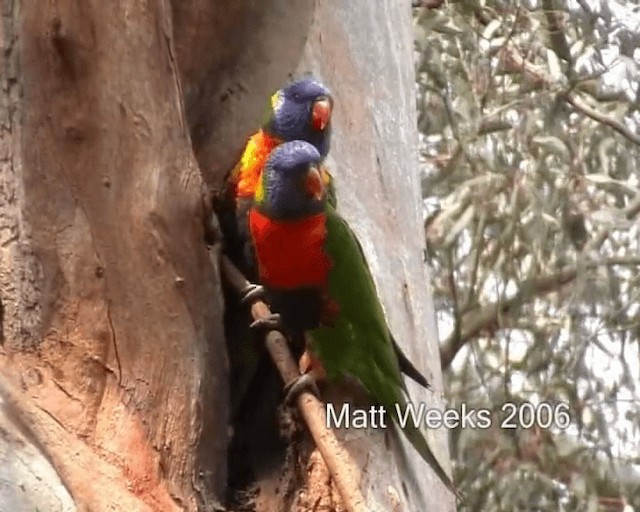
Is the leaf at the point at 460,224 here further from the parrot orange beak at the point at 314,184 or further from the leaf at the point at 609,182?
the parrot orange beak at the point at 314,184

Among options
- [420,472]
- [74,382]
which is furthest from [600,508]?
[74,382]

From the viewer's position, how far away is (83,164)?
1.18 m

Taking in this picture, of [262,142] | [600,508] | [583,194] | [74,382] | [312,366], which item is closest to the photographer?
[74,382]

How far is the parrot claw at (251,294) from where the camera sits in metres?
1.31

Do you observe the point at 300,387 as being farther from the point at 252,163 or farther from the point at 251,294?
the point at 252,163

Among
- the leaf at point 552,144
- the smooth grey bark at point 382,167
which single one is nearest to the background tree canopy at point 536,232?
the leaf at point 552,144

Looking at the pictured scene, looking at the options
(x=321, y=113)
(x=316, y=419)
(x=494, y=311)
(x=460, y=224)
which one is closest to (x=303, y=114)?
(x=321, y=113)

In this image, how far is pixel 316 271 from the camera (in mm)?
1291

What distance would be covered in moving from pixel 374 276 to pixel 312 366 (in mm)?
159

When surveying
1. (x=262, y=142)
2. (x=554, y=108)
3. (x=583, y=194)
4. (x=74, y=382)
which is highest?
(x=554, y=108)

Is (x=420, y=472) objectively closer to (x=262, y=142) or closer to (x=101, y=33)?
Result: (x=262, y=142)

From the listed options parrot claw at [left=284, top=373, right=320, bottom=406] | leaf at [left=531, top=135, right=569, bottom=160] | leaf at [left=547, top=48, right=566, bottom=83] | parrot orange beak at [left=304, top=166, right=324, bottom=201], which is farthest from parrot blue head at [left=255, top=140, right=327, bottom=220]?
leaf at [left=547, top=48, right=566, bottom=83]

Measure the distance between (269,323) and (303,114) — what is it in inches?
10.9

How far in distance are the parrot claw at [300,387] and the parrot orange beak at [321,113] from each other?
0.34m
